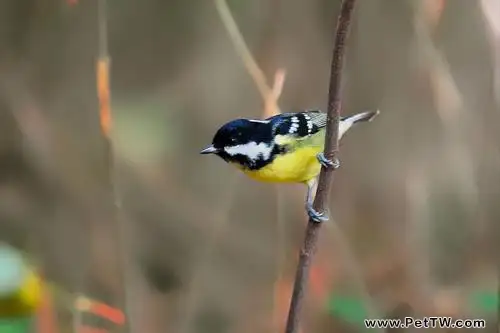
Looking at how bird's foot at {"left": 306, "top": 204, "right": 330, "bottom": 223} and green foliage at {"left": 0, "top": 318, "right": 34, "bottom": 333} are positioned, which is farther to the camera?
green foliage at {"left": 0, "top": 318, "right": 34, "bottom": 333}

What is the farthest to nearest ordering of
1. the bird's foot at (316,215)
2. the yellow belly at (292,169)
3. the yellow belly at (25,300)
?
the yellow belly at (25,300), the yellow belly at (292,169), the bird's foot at (316,215)

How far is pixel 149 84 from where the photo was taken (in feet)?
3.38

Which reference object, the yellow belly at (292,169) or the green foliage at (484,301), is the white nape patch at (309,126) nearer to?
the yellow belly at (292,169)

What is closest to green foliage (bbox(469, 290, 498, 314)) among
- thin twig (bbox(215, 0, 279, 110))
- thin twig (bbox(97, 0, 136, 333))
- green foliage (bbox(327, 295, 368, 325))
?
green foliage (bbox(327, 295, 368, 325))

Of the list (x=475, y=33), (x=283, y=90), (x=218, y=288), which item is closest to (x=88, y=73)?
(x=283, y=90)

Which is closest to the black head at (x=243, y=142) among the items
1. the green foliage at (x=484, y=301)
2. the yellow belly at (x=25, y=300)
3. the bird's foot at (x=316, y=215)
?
the bird's foot at (x=316, y=215)

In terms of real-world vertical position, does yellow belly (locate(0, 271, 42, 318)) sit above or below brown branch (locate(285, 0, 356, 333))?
above

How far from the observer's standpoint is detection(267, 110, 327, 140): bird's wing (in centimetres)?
71

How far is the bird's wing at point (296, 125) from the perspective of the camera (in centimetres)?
71

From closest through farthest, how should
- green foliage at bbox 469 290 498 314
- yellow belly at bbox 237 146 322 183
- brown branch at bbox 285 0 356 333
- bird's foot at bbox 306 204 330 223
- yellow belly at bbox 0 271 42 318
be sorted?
brown branch at bbox 285 0 356 333
bird's foot at bbox 306 204 330 223
yellow belly at bbox 237 146 322 183
yellow belly at bbox 0 271 42 318
green foliage at bbox 469 290 498 314

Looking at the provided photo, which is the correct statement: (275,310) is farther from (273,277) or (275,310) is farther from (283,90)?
(283,90)

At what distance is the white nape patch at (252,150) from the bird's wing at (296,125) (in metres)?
0.03

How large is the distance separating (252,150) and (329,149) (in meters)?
0.15

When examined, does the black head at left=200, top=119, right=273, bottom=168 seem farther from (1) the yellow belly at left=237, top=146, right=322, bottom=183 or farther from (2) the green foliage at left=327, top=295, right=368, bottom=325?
(2) the green foliage at left=327, top=295, right=368, bottom=325
